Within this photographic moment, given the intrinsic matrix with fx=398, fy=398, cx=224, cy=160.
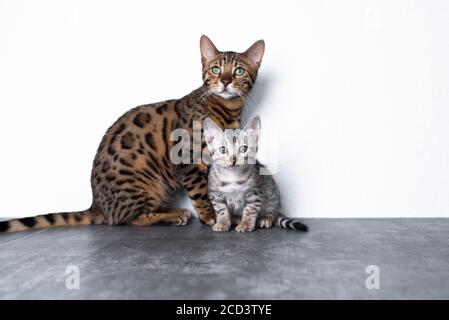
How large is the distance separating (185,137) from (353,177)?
3.94 ft

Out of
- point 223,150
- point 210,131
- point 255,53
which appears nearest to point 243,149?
point 223,150

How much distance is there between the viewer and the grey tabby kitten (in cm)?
219

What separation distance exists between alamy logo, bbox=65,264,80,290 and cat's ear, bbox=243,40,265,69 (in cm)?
160

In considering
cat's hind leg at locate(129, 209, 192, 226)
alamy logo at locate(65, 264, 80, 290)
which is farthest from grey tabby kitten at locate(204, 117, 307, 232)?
alamy logo at locate(65, 264, 80, 290)

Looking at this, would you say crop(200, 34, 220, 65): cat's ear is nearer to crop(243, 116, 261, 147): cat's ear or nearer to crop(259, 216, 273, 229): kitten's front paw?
crop(243, 116, 261, 147): cat's ear

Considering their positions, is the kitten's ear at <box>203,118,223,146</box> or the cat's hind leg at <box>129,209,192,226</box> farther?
the cat's hind leg at <box>129,209,192,226</box>

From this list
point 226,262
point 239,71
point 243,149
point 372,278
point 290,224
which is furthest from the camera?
point 239,71

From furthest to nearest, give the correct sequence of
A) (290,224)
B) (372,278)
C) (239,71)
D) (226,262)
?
(239,71) < (290,224) < (226,262) < (372,278)

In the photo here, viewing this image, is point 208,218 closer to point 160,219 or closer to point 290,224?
point 160,219

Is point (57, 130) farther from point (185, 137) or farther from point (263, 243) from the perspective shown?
point (263, 243)

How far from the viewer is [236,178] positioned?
2.25 metres

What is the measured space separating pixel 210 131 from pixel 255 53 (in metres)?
0.64

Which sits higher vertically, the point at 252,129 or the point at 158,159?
the point at 252,129
